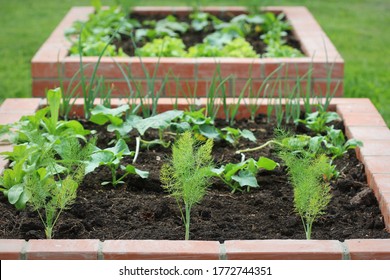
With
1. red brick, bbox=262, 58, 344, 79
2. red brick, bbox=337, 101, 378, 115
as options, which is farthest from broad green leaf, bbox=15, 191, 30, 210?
red brick, bbox=262, 58, 344, 79

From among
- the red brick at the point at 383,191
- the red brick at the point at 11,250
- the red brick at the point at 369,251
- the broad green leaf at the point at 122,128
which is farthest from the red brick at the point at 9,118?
the red brick at the point at 369,251

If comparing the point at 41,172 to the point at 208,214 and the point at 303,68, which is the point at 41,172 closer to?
the point at 208,214

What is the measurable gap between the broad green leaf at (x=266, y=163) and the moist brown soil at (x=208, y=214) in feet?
0.30

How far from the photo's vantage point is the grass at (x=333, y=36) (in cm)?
626

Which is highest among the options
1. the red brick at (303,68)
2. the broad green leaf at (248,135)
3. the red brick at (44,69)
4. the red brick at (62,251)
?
the red brick at (62,251)

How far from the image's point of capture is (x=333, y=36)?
7805 mm

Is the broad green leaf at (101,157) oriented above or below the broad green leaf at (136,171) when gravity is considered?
above

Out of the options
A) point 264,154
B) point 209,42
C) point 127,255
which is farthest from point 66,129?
point 209,42

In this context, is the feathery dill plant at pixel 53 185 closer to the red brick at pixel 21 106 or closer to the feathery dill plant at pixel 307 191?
the feathery dill plant at pixel 307 191

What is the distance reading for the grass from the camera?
20.6 feet

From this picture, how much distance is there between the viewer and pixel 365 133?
4203 millimetres

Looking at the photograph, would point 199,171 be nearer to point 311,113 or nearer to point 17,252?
point 17,252

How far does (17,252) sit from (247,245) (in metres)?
0.78

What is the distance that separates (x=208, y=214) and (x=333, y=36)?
476 cm
